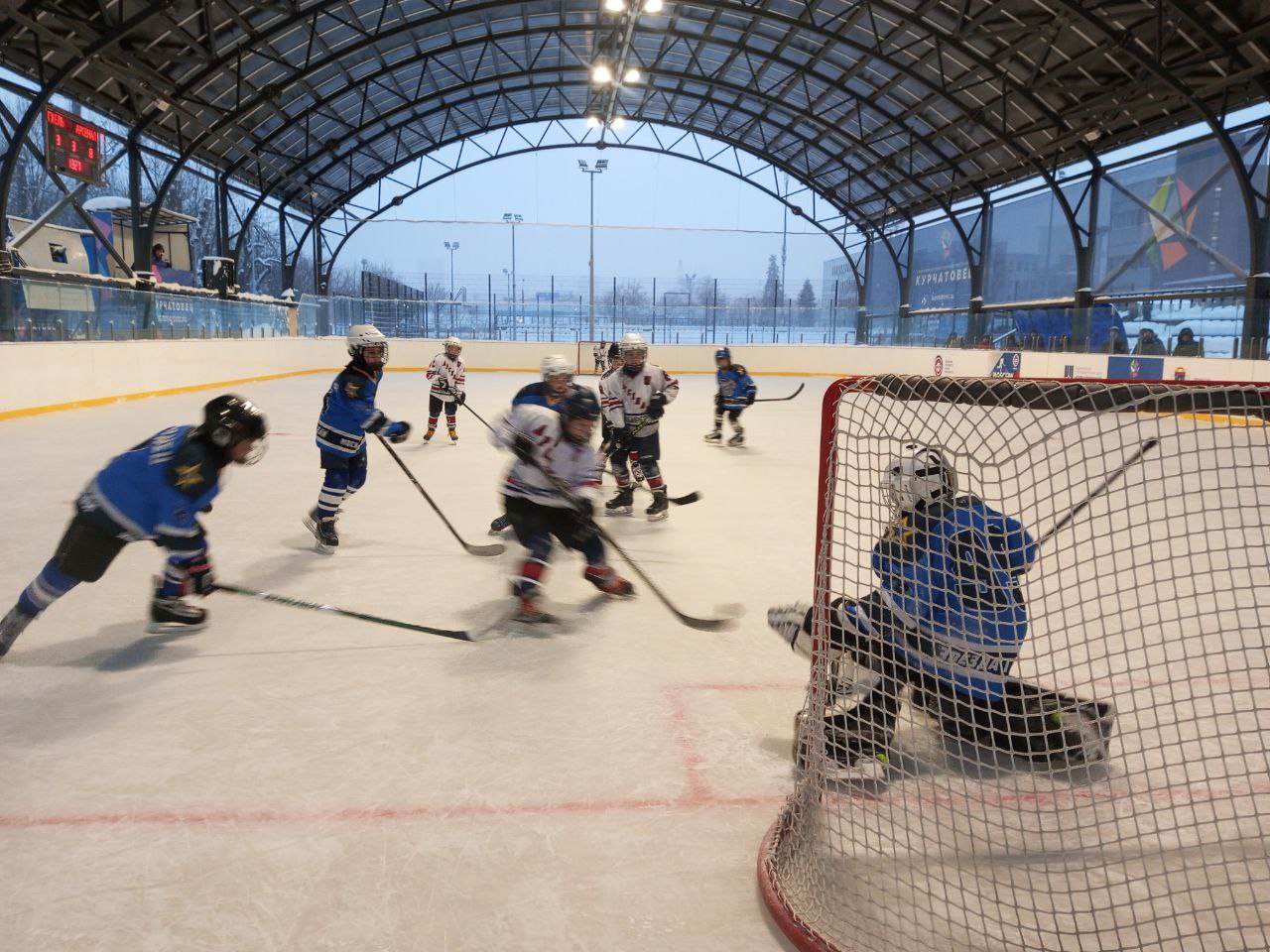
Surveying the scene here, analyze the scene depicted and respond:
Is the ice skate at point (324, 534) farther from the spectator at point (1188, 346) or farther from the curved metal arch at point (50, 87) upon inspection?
the spectator at point (1188, 346)

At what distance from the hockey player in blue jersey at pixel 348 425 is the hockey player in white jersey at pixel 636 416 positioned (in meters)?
1.57

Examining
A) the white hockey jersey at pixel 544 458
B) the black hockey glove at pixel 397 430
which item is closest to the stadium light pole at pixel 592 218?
the black hockey glove at pixel 397 430

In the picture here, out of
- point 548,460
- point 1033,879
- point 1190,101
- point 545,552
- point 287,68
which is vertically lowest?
point 1033,879

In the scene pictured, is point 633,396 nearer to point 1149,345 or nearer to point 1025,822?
point 1025,822

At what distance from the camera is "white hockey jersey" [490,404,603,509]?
3.34m

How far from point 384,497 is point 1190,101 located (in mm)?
13148

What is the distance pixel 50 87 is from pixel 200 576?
41.9 ft

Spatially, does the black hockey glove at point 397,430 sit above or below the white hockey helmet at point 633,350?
below

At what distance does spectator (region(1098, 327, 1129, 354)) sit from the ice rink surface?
11.0 m

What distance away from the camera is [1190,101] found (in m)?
12.8

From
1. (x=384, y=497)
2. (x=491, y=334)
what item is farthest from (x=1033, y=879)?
(x=491, y=334)

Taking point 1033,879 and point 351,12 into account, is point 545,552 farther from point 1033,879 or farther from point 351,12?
point 351,12

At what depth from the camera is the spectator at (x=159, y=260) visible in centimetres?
1696

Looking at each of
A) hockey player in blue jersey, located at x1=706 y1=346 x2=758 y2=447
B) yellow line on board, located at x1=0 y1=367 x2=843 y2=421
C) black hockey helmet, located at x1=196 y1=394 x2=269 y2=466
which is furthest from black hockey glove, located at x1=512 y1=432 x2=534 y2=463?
yellow line on board, located at x1=0 y1=367 x2=843 y2=421
